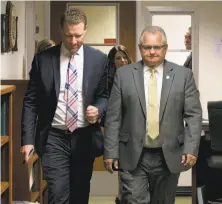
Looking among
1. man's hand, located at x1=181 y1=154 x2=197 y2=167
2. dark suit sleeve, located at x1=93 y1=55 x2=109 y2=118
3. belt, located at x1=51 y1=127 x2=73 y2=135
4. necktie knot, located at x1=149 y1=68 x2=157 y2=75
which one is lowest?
man's hand, located at x1=181 y1=154 x2=197 y2=167

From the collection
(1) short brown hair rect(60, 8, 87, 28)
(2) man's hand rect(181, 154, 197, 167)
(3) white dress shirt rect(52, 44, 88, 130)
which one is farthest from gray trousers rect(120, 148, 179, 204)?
(1) short brown hair rect(60, 8, 87, 28)

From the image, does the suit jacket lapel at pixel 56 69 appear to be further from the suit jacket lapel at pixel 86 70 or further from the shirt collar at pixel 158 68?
the shirt collar at pixel 158 68

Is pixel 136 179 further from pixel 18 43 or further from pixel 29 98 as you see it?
pixel 18 43

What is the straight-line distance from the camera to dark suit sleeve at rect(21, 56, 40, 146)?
287 centimetres

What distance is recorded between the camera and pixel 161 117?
9.15 ft

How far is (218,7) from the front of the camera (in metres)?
5.35

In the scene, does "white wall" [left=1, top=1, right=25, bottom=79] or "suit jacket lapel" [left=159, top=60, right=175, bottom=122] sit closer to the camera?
"suit jacket lapel" [left=159, top=60, right=175, bottom=122]

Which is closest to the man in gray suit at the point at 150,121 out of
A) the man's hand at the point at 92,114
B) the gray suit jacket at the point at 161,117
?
the gray suit jacket at the point at 161,117

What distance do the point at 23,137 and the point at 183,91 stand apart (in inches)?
34.7

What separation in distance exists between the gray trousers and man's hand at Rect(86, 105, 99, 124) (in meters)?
0.32

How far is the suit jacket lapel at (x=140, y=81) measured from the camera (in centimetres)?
279

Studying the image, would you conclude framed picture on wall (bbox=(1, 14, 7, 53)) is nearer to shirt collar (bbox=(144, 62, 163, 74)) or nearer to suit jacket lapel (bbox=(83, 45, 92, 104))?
suit jacket lapel (bbox=(83, 45, 92, 104))

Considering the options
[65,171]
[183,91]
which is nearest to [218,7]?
[183,91]

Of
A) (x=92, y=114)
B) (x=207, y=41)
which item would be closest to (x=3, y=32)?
(x=92, y=114)
